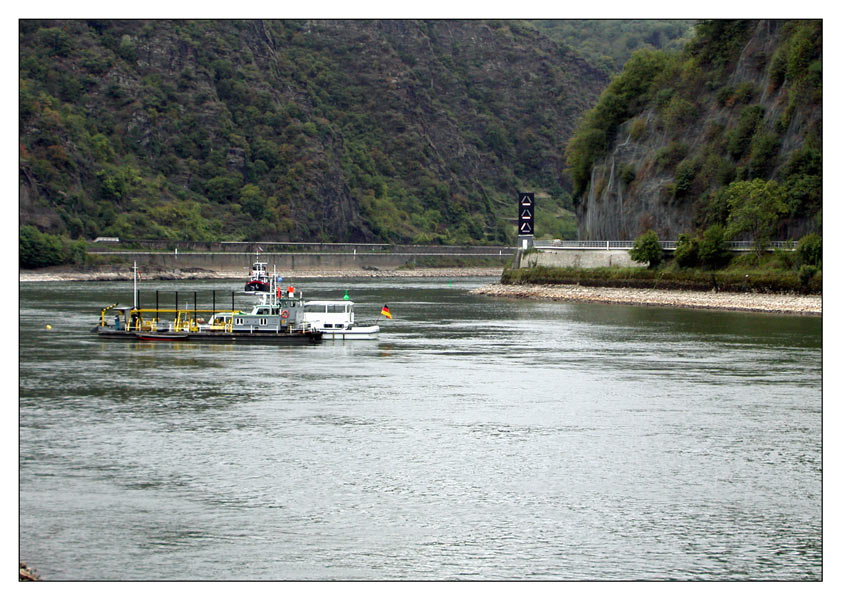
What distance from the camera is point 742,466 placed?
116ft

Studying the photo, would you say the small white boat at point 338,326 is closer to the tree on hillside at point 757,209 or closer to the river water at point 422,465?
the river water at point 422,465

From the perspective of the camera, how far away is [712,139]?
123750 mm

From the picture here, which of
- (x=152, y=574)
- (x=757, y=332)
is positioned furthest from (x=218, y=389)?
(x=757, y=332)

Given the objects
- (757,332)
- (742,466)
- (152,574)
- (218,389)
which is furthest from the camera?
(757,332)

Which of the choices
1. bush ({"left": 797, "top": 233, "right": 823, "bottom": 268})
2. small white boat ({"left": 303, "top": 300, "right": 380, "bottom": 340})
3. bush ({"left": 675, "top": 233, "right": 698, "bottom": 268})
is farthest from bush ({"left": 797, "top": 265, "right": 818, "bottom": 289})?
small white boat ({"left": 303, "top": 300, "right": 380, "bottom": 340})

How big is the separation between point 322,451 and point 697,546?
1391 centimetres

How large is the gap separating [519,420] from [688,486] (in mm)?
11339

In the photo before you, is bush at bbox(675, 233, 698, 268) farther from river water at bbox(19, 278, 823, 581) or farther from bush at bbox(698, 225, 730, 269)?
river water at bbox(19, 278, 823, 581)

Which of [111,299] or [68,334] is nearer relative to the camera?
[68,334]

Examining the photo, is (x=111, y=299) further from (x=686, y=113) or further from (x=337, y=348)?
(x=686, y=113)

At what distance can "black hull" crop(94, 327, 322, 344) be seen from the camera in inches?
2899

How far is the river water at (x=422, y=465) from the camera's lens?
2642 cm

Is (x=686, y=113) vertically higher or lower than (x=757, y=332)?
higher

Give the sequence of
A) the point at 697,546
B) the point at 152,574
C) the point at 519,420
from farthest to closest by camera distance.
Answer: the point at 519,420
the point at 697,546
the point at 152,574
